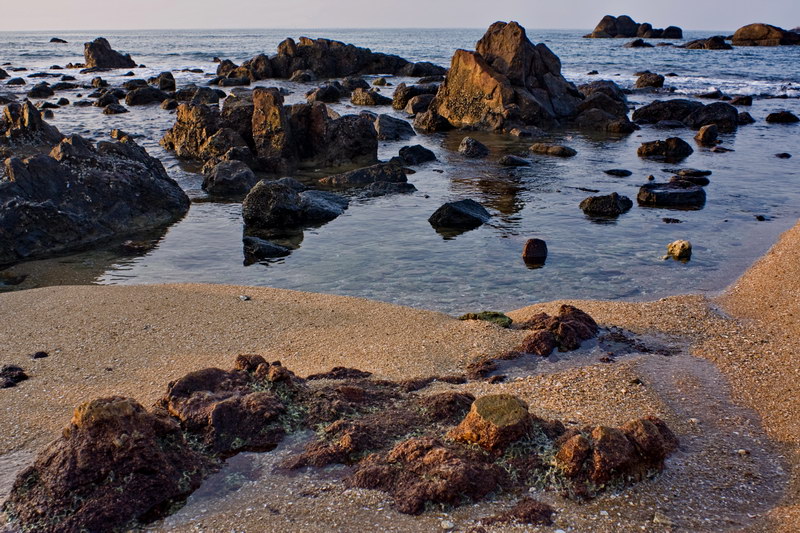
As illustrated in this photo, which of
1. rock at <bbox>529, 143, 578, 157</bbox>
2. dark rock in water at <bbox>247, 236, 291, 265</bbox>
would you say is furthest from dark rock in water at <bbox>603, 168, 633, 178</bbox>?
dark rock in water at <bbox>247, 236, 291, 265</bbox>

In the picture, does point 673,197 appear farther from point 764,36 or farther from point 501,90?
point 764,36

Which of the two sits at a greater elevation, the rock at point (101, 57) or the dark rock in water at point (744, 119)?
the rock at point (101, 57)

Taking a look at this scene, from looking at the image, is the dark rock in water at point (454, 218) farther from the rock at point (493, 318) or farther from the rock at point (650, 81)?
the rock at point (650, 81)

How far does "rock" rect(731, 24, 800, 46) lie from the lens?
A: 70.6 m

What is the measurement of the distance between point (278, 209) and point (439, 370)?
621cm

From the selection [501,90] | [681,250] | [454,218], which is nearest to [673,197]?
[681,250]

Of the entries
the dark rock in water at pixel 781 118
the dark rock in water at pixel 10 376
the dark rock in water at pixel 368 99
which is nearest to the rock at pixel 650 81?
the dark rock in water at pixel 781 118

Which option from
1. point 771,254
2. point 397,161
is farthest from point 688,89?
point 771,254

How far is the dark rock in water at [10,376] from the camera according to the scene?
4897 millimetres

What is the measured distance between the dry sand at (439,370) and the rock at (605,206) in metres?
3.49

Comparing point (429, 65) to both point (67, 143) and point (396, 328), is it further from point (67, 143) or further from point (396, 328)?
point (396, 328)

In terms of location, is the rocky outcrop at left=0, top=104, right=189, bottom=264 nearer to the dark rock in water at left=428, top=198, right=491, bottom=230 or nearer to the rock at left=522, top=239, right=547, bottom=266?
the dark rock in water at left=428, top=198, right=491, bottom=230

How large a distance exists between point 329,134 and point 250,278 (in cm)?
821

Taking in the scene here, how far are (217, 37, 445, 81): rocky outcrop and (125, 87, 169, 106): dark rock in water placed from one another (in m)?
12.4
